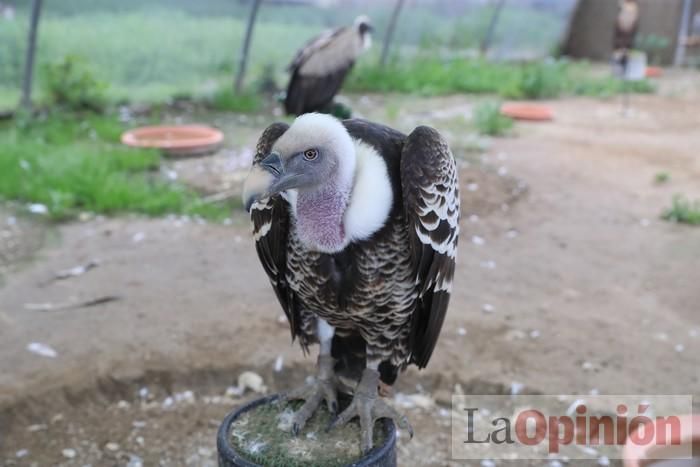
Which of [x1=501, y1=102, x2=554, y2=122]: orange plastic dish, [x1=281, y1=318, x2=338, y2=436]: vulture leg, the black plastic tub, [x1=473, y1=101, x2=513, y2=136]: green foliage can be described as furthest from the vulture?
the black plastic tub

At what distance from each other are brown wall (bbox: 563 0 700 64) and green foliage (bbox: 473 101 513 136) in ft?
28.5

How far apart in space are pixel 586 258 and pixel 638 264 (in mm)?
352

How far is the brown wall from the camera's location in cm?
1501

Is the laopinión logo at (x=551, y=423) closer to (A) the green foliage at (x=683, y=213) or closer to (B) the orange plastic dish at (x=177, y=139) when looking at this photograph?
(A) the green foliage at (x=683, y=213)

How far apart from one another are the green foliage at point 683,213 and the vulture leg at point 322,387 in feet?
13.5

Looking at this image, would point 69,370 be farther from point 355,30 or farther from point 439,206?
point 355,30

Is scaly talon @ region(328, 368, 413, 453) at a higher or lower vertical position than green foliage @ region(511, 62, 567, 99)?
lower

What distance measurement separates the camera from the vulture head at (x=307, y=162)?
1769 mm

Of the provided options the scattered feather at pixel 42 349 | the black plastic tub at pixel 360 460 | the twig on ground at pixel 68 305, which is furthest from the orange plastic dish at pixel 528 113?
the black plastic tub at pixel 360 460

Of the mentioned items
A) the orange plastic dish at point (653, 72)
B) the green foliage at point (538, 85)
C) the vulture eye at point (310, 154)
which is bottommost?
the vulture eye at point (310, 154)

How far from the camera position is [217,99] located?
29.3ft

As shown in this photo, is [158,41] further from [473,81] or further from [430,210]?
[430,210]

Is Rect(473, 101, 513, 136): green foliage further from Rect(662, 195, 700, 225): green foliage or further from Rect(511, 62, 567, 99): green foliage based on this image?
Rect(662, 195, 700, 225): green foliage

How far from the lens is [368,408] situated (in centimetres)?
222
